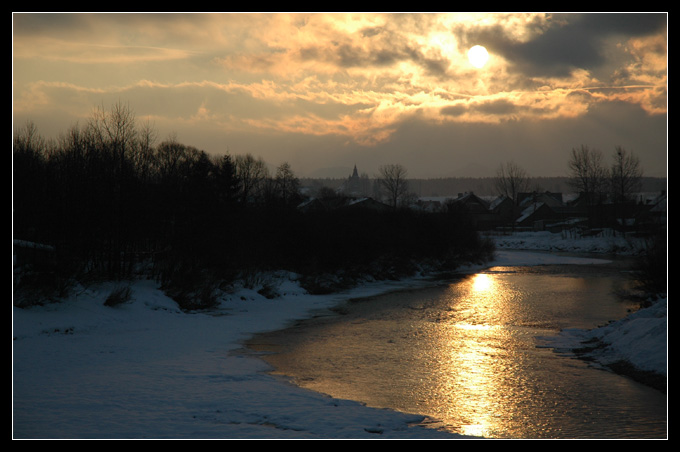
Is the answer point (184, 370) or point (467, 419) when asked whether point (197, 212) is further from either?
point (467, 419)

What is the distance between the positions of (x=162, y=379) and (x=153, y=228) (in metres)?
14.7

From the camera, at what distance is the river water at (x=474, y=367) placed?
944 cm

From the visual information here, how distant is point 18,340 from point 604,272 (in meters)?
34.7

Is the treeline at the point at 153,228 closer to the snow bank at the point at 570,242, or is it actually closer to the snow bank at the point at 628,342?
the snow bank at the point at 628,342

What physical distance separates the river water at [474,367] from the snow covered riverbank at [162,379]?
0.86 m

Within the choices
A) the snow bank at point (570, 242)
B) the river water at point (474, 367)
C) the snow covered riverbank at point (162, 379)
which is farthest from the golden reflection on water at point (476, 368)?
the snow bank at point (570, 242)

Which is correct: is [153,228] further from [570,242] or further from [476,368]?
[570,242]

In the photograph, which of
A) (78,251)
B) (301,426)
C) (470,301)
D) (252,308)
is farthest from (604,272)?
(301,426)

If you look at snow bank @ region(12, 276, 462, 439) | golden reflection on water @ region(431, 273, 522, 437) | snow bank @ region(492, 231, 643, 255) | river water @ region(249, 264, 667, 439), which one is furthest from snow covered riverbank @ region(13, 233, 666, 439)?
snow bank @ region(492, 231, 643, 255)

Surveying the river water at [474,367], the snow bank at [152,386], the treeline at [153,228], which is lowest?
the river water at [474,367]

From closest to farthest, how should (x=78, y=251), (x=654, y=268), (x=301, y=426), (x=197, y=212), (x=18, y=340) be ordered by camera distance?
(x=301, y=426), (x=18, y=340), (x=654, y=268), (x=78, y=251), (x=197, y=212)

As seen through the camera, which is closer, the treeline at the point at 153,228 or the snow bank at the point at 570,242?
the treeline at the point at 153,228

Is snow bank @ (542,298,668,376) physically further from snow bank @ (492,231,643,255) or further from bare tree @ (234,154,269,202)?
bare tree @ (234,154,269,202)
